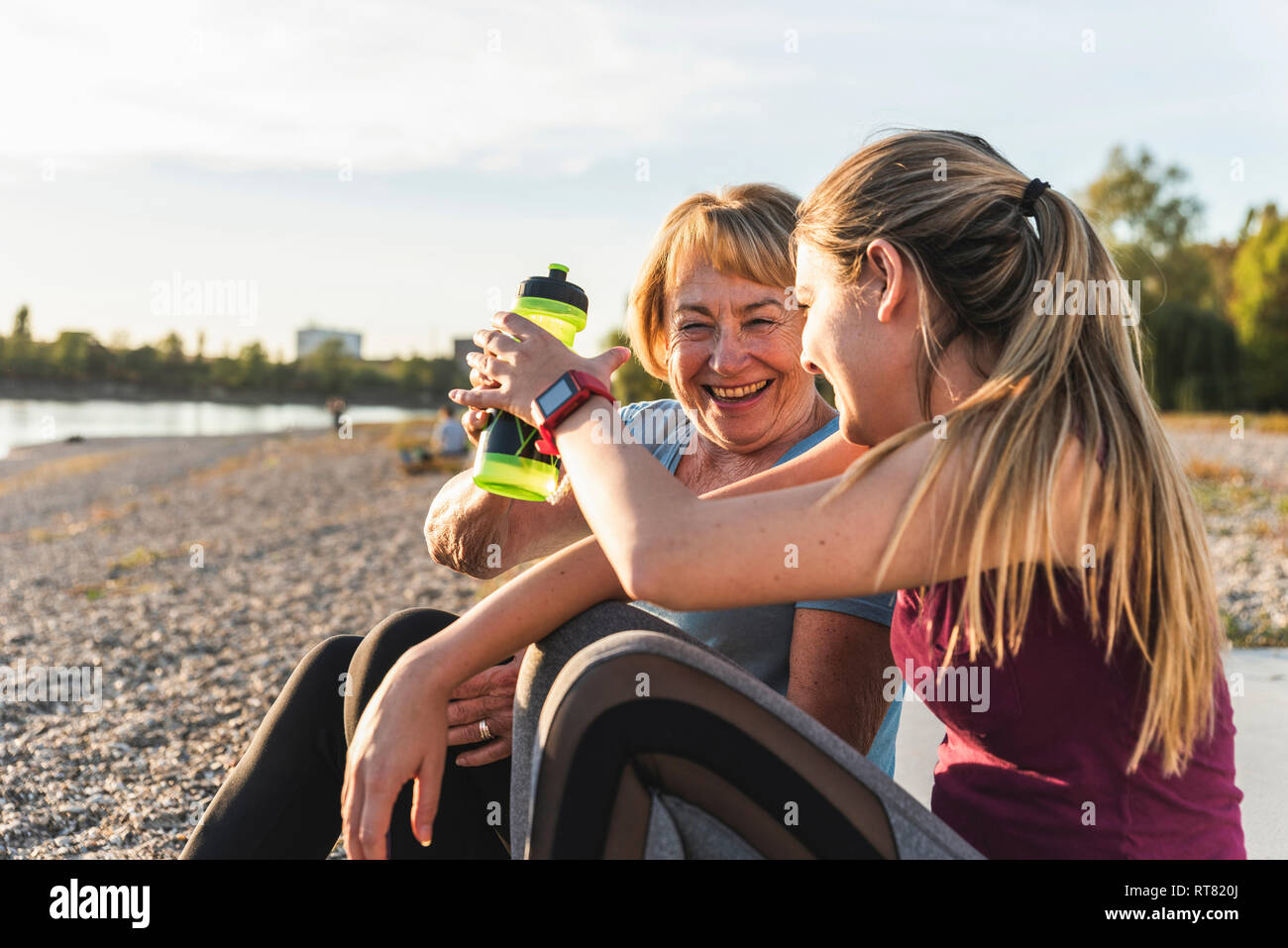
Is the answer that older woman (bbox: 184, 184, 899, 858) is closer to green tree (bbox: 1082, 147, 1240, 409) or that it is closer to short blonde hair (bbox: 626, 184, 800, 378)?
short blonde hair (bbox: 626, 184, 800, 378)

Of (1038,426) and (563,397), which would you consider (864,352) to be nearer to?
(1038,426)

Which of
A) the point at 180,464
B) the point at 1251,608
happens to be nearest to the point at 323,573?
the point at 1251,608

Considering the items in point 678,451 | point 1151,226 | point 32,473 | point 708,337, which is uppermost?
point 1151,226

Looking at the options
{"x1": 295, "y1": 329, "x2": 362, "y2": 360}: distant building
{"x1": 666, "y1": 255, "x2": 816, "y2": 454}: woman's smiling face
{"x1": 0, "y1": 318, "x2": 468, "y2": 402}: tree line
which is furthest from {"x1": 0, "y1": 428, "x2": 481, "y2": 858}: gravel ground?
{"x1": 295, "y1": 329, "x2": 362, "y2": 360}: distant building

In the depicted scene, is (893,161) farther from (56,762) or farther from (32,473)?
(32,473)

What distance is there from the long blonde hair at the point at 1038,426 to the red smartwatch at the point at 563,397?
0.46 m

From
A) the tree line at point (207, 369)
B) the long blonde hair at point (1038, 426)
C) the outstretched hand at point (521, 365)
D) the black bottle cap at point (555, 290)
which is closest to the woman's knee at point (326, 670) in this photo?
the outstretched hand at point (521, 365)

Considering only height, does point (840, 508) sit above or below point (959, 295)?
below

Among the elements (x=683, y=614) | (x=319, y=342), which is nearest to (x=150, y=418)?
(x=319, y=342)

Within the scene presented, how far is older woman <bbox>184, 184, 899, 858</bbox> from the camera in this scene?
2002 mm

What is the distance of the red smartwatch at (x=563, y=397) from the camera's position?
1664 millimetres

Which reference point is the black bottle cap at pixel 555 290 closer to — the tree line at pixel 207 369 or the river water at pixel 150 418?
the river water at pixel 150 418

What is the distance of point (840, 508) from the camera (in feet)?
4.66
